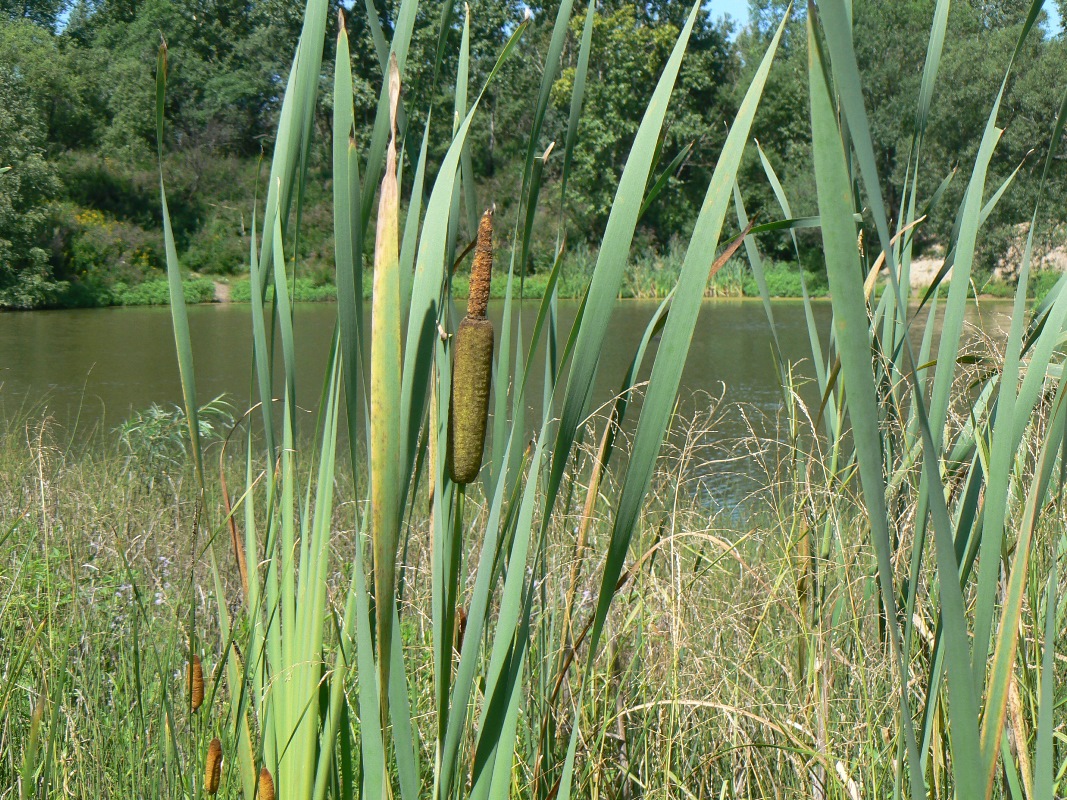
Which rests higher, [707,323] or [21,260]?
[21,260]

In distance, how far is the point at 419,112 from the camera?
15664 millimetres

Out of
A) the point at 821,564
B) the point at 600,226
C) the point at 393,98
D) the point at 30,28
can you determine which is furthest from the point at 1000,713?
the point at 30,28

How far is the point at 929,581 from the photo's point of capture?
1.12 metres

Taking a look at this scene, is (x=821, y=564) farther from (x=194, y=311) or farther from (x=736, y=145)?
(x=194, y=311)

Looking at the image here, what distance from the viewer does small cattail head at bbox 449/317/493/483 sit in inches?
20.6

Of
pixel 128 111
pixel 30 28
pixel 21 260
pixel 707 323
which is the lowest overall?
pixel 707 323

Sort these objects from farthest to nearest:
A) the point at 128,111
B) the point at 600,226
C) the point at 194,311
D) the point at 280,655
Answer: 1. the point at 600,226
2. the point at 128,111
3. the point at 194,311
4. the point at 280,655

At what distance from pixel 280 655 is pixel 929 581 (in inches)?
31.5

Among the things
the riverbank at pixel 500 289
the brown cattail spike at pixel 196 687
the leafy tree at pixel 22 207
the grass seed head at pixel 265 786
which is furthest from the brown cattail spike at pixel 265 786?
the riverbank at pixel 500 289

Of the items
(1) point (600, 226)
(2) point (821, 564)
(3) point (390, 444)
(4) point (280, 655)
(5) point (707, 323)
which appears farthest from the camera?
(1) point (600, 226)

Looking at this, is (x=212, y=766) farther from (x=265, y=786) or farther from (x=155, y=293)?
(x=155, y=293)

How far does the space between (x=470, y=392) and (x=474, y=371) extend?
0.04ft

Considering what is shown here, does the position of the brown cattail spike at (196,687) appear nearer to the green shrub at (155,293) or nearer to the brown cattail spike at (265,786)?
the brown cattail spike at (265,786)

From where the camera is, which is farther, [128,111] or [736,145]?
[128,111]
